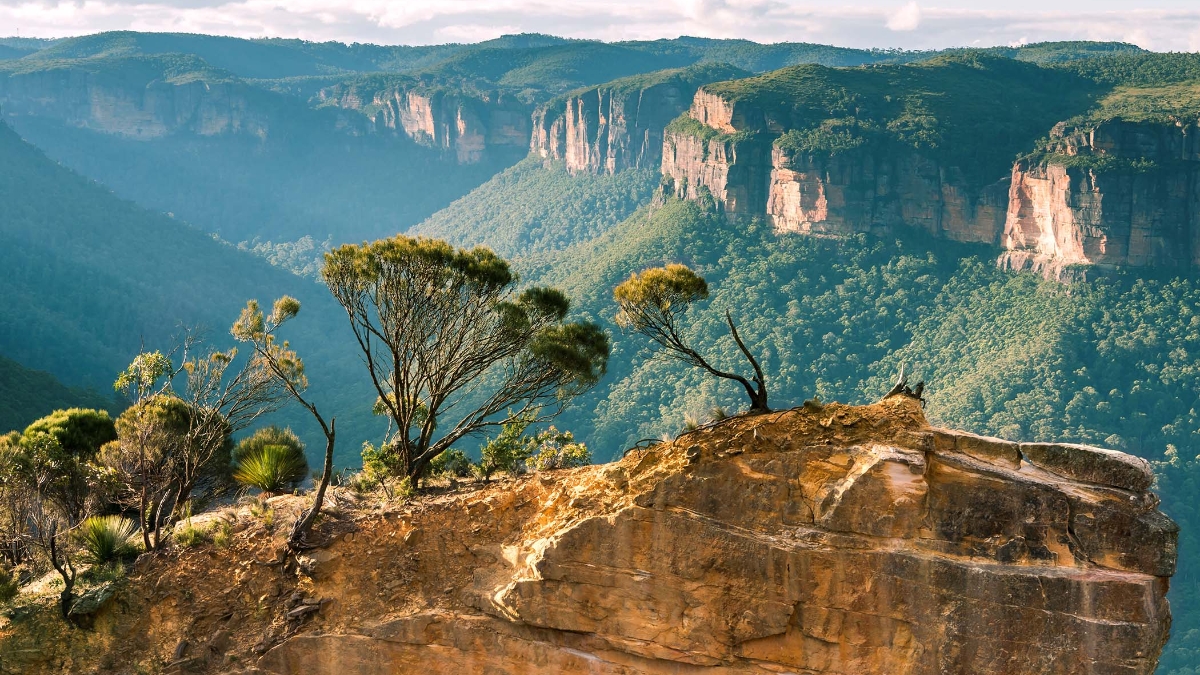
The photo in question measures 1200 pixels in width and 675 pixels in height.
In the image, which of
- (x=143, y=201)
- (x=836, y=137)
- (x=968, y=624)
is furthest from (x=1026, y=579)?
(x=143, y=201)

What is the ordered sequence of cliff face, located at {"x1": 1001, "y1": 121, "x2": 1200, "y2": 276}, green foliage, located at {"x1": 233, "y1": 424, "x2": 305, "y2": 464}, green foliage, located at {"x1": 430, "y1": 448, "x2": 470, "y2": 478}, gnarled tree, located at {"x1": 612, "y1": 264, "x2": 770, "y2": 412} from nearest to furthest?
gnarled tree, located at {"x1": 612, "y1": 264, "x2": 770, "y2": 412} → green foliage, located at {"x1": 430, "y1": 448, "x2": 470, "y2": 478} → green foliage, located at {"x1": 233, "y1": 424, "x2": 305, "y2": 464} → cliff face, located at {"x1": 1001, "y1": 121, "x2": 1200, "y2": 276}

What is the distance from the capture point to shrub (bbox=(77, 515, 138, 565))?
1518 centimetres

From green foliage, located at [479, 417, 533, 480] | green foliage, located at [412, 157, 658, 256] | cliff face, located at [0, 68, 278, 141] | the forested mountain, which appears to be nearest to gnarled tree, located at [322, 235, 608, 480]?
green foliage, located at [479, 417, 533, 480]

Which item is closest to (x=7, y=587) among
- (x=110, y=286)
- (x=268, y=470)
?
(x=268, y=470)

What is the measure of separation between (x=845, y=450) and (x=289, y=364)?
404 inches

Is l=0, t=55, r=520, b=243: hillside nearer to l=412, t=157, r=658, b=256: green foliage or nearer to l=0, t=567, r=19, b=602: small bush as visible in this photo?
l=412, t=157, r=658, b=256: green foliage

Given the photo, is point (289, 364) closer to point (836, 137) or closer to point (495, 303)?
point (495, 303)

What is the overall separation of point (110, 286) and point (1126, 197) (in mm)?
78629

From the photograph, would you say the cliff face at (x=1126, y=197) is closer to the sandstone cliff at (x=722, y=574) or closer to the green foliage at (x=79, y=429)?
the green foliage at (x=79, y=429)

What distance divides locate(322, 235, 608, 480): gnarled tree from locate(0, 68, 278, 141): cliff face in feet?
576

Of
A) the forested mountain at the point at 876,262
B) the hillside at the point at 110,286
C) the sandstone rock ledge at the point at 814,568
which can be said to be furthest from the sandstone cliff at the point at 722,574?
the hillside at the point at 110,286

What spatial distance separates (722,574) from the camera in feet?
40.3

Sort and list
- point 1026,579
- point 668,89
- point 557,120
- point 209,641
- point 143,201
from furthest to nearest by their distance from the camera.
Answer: point 143,201, point 557,120, point 668,89, point 209,641, point 1026,579

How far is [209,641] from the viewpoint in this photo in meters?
14.0
